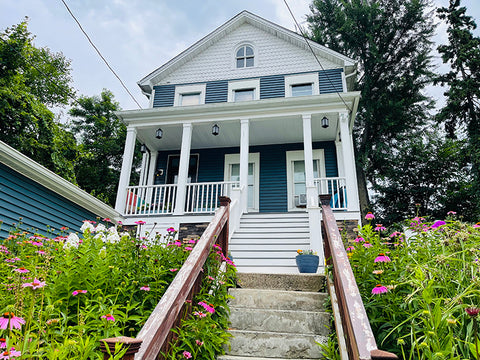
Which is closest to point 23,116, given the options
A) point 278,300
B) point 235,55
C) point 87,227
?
point 235,55

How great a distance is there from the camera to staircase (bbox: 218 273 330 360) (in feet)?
8.24

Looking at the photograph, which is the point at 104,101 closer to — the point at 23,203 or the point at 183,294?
the point at 23,203

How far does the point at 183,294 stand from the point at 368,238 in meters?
1.69

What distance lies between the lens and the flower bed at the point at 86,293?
166cm

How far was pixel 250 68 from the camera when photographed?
10.1m

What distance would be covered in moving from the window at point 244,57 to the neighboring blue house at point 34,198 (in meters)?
6.37

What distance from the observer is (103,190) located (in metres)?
16.7

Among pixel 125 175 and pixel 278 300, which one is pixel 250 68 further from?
pixel 278 300

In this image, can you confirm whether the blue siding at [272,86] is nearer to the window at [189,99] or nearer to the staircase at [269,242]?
the window at [189,99]

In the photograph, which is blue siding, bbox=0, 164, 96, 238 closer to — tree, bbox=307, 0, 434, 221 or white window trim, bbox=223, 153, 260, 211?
white window trim, bbox=223, 153, 260, 211

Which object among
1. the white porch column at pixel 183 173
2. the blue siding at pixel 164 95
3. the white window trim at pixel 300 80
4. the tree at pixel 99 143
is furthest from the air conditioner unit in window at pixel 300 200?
the tree at pixel 99 143

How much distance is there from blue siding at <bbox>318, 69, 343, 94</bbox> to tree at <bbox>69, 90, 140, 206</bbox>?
11.1 meters

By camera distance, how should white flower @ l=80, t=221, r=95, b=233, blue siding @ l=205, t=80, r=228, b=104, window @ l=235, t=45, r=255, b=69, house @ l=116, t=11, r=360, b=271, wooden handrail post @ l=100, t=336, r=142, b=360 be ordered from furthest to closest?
1. window @ l=235, t=45, r=255, b=69
2. blue siding @ l=205, t=80, r=228, b=104
3. house @ l=116, t=11, r=360, b=271
4. white flower @ l=80, t=221, r=95, b=233
5. wooden handrail post @ l=100, t=336, r=142, b=360

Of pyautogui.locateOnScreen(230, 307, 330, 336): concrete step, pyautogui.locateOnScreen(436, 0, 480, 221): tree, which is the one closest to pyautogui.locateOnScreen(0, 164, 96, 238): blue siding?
pyautogui.locateOnScreen(230, 307, 330, 336): concrete step
